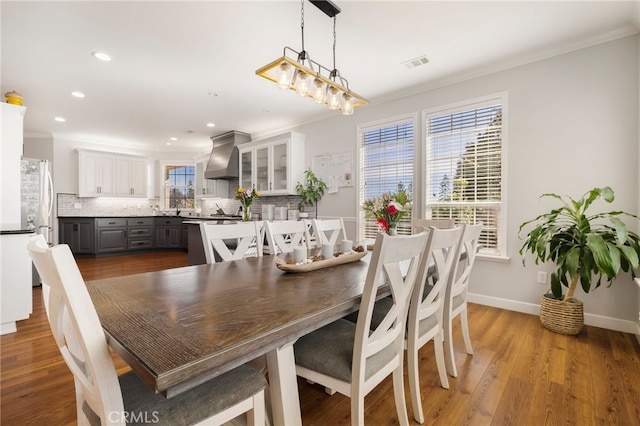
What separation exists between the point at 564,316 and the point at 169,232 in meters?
7.47

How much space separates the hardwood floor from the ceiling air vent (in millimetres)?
2696

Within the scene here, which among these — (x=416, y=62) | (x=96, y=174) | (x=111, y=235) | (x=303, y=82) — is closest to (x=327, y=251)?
(x=303, y=82)

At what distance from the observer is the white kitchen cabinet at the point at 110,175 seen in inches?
256

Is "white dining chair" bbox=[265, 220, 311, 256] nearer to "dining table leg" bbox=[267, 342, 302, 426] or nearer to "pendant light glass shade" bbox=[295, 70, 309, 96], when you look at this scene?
"pendant light glass shade" bbox=[295, 70, 309, 96]

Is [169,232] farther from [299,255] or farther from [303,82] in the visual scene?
[299,255]

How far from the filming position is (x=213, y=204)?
23.7ft

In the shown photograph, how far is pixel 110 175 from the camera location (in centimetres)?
689

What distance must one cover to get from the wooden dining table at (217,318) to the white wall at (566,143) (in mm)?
2394

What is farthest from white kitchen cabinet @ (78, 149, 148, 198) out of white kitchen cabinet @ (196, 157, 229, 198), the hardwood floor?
the hardwood floor

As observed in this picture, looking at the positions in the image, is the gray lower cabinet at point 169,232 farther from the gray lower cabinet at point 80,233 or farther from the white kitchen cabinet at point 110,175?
the gray lower cabinet at point 80,233

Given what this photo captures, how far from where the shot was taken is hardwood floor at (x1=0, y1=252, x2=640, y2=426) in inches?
60.0

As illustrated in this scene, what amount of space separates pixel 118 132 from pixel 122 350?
6.80 m

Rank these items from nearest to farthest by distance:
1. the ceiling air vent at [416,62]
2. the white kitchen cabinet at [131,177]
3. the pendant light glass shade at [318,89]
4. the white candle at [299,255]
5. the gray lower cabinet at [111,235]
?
1. the white candle at [299,255]
2. the pendant light glass shade at [318,89]
3. the ceiling air vent at [416,62]
4. the gray lower cabinet at [111,235]
5. the white kitchen cabinet at [131,177]

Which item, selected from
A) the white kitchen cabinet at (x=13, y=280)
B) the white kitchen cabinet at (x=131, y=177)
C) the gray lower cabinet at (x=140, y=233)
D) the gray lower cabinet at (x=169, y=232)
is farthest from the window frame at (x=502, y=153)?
the white kitchen cabinet at (x=131, y=177)
